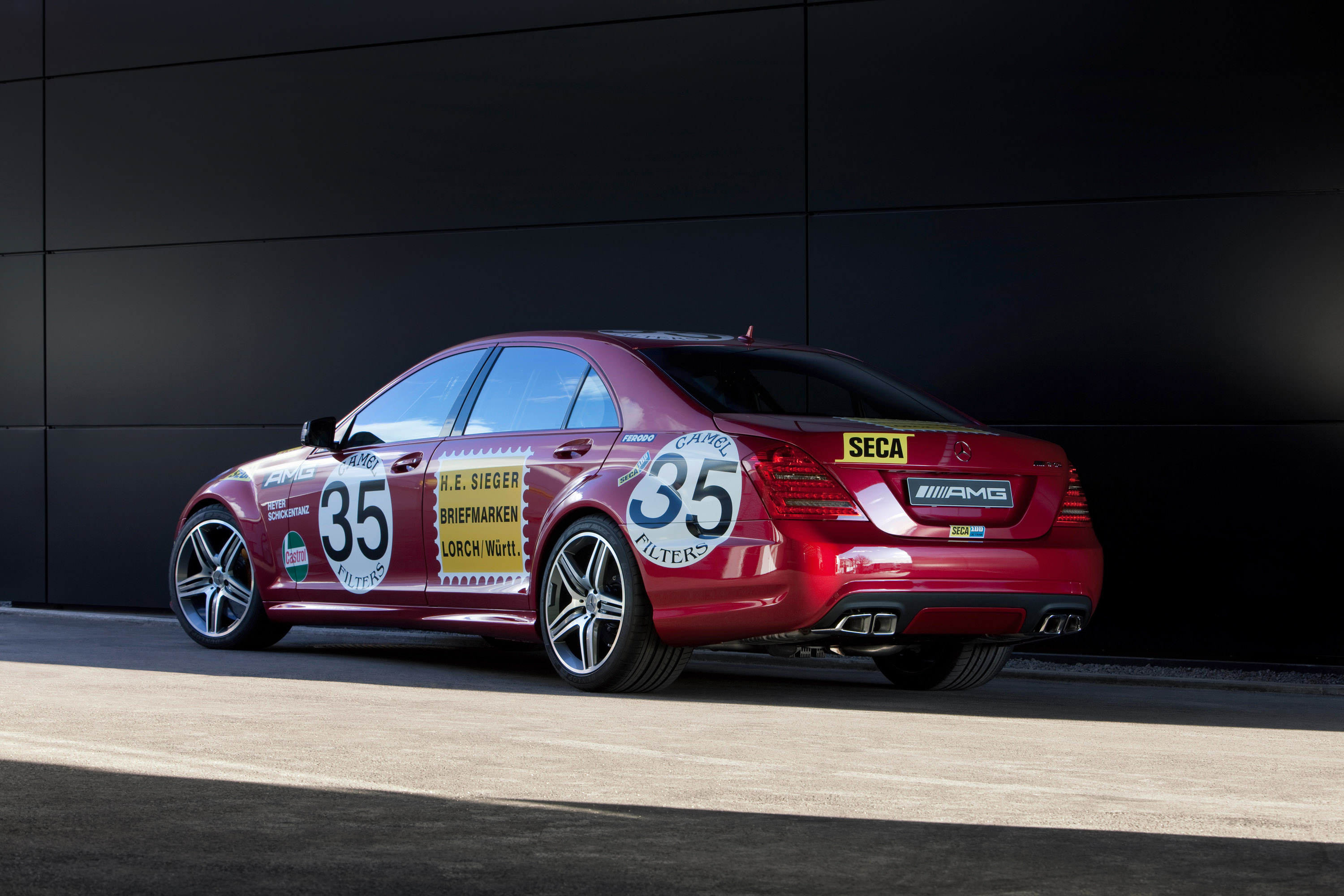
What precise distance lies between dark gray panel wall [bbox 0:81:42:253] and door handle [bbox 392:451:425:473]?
584 centimetres

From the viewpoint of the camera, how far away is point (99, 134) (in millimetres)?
12727

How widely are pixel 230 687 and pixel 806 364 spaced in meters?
2.87

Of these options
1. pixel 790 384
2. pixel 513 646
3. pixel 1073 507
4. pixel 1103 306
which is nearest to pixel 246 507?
pixel 513 646

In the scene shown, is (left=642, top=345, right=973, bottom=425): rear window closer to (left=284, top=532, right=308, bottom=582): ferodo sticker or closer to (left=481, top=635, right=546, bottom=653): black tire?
(left=284, top=532, right=308, bottom=582): ferodo sticker

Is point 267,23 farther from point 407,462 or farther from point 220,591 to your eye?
point 407,462

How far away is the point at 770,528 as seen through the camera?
6629mm

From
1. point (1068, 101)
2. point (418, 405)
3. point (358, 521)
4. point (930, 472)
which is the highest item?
point (1068, 101)

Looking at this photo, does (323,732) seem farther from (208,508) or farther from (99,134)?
(99,134)

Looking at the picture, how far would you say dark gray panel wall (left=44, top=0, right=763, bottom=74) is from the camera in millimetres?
11453

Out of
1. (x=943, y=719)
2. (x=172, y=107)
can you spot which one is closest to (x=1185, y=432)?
Answer: (x=943, y=719)

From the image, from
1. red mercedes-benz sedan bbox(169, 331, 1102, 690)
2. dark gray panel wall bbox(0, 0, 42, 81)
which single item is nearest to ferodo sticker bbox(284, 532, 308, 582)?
red mercedes-benz sedan bbox(169, 331, 1102, 690)

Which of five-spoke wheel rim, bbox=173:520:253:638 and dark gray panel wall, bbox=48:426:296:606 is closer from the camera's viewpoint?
five-spoke wheel rim, bbox=173:520:253:638

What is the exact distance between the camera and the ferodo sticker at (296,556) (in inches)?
348

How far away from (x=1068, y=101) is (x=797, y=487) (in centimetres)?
437
